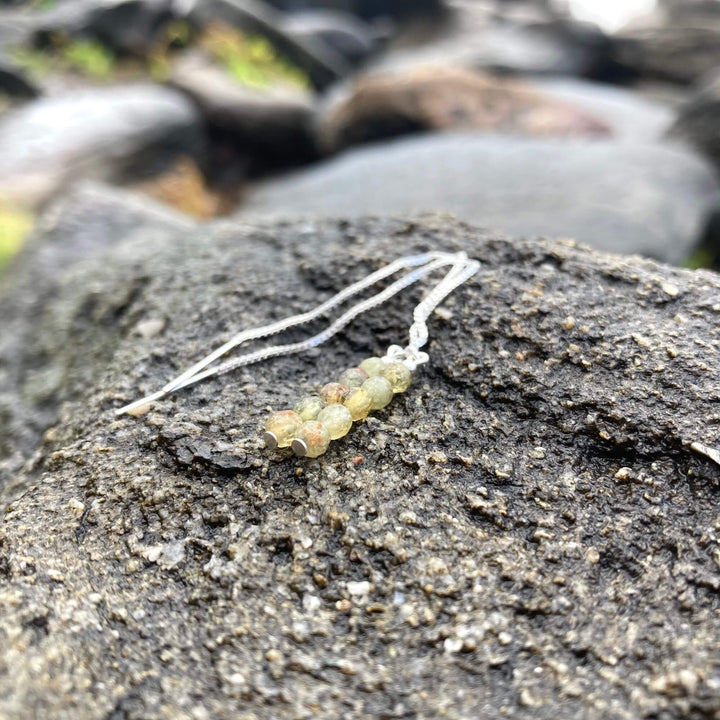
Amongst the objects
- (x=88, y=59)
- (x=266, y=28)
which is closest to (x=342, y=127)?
(x=266, y=28)

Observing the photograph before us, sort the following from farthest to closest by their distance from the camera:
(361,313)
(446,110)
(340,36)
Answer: (340,36), (446,110), (361,313)

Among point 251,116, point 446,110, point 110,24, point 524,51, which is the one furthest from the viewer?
point 524,51

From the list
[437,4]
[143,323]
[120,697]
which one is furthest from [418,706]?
[437,4]

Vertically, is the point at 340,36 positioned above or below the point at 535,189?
above

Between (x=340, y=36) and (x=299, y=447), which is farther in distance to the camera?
(x=340, y=36)

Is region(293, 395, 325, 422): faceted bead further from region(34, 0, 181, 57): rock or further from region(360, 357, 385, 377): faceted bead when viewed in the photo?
region(34, 0, 181, 57): rock

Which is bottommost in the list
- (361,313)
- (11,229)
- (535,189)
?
(11,229)

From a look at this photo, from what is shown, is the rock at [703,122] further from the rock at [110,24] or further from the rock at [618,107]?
the rock at [110,24]

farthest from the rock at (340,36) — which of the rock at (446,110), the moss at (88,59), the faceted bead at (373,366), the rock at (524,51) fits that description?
the faceted bead at (373,366)

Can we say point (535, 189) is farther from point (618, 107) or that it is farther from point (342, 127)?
point (618, 107)
